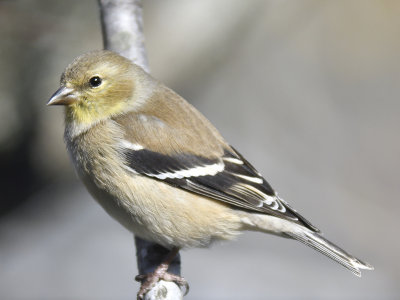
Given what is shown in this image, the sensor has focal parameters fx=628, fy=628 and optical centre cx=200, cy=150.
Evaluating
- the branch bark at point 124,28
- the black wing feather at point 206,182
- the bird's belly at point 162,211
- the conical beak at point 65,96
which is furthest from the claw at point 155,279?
the branch bark at point 124,28

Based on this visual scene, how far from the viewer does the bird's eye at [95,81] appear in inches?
167

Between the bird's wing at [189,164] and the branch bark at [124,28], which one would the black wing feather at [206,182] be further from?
the branch bark at [124,28]

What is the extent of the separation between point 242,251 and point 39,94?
2.99 metres

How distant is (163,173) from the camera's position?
4.05 m

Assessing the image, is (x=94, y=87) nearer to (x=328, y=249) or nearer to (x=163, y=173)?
(x=163, y=173)

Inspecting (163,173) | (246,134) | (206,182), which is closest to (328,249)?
(206,182)

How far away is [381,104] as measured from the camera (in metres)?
8.94

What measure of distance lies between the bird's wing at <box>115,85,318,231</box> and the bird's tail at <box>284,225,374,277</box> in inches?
2.3

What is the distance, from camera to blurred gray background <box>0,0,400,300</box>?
22.3 ft

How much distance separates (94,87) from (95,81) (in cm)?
4

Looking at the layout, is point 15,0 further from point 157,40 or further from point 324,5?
point 324,5

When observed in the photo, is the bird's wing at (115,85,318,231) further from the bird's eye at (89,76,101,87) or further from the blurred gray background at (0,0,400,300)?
the blurred gray background at (0,0,400,300)

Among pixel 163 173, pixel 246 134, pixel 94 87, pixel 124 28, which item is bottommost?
pixel 163 173

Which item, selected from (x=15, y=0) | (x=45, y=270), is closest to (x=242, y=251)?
(x=45, y=270)
